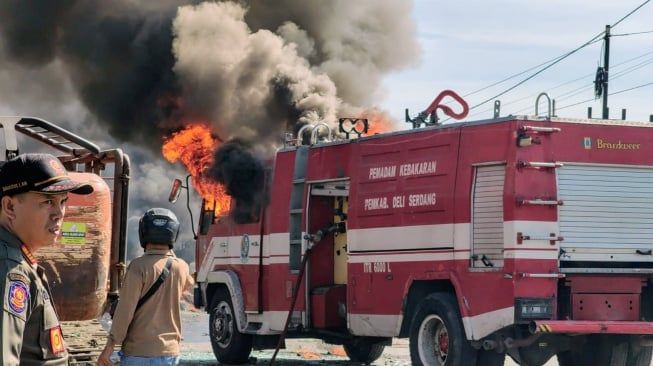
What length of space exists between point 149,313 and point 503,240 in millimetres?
5272

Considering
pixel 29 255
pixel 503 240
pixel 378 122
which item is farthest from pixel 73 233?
pixel 378 122

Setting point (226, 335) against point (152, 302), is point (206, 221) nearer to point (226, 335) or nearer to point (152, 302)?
point (226, 335)

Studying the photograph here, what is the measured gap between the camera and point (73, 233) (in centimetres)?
944

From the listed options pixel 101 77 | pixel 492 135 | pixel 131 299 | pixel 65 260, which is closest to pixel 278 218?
pixel 492 135

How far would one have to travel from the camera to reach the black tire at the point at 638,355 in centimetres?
1259

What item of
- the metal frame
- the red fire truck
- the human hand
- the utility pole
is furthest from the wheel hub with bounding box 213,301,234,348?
the utility pole

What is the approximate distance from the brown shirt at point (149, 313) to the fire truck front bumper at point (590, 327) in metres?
5.03

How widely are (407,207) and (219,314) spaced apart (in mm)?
4630

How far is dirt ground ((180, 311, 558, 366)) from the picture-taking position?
16141 millimetres

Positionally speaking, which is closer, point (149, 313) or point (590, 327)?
point (149, 313)

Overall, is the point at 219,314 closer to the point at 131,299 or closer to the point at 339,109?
the point at 339,109

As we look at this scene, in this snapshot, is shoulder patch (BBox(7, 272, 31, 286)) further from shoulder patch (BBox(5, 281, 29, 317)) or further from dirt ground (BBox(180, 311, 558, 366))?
dirt ground (BBox(180, 311, 558, 366))

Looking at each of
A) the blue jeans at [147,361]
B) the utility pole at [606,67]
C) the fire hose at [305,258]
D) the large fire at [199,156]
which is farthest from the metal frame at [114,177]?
the utility pole at [606,67]

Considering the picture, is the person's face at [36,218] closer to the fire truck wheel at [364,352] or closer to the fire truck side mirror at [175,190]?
the fire truck side mirror at [175,190]
